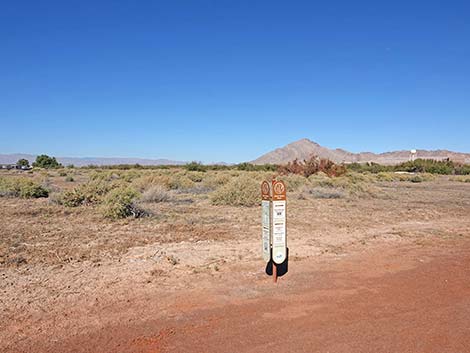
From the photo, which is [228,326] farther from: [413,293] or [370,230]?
[370,230]

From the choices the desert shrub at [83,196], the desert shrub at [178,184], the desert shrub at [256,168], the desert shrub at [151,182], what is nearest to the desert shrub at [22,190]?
the desert shrub at [83,196]

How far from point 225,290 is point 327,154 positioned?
150m

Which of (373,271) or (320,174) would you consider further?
(320,174)

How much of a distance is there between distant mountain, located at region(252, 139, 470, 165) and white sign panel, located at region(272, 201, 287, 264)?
13512cm

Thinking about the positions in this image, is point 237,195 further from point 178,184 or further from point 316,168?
point 316,168

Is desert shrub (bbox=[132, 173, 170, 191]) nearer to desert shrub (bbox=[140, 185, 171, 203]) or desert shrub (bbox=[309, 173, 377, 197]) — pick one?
desert shrub (bbox=[140, 185, 171, 203])

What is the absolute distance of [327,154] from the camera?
5974 inches

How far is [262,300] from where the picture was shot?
5.88 meters

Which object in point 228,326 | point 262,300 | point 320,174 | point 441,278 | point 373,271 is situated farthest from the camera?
point 320,174

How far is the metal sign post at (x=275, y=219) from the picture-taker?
6484 mm

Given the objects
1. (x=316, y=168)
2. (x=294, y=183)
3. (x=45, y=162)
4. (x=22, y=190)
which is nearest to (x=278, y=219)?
(x=22, y=190)

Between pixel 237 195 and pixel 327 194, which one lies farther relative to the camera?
pixel 327 194

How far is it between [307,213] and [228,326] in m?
10.9

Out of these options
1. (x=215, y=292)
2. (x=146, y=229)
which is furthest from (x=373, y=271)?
(x=146, y=229)
